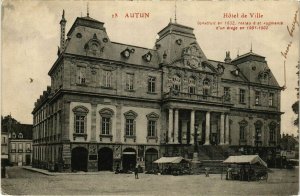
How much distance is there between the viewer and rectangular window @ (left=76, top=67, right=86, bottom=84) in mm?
33531

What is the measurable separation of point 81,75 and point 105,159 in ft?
25.1

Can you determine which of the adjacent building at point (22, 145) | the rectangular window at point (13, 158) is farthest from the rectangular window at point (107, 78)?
the rectangular window at point (13, 158)

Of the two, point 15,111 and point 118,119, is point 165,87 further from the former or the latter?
point 15,111

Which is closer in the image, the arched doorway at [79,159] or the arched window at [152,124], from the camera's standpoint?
the arched doorway at [79,159]

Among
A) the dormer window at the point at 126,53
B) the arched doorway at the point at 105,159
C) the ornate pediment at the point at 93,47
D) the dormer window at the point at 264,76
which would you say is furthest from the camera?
the dormer window at the point at 264,76

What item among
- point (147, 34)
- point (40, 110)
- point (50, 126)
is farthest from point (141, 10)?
point (40, 110)

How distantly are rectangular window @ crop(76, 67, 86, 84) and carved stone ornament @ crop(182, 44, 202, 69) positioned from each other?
1024 centimetres

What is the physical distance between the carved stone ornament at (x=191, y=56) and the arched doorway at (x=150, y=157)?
29.8 feet

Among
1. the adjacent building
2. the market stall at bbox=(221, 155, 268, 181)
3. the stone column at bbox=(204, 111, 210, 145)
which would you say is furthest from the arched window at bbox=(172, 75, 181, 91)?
the adjacent building

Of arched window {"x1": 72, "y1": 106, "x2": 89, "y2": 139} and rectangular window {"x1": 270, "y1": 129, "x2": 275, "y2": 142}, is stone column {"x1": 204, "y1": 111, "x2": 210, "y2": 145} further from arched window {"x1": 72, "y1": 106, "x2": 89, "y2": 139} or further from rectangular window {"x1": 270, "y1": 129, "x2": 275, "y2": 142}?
arched window {"x1": 72, "y1": 106, "x2": 89, "y2": 139}

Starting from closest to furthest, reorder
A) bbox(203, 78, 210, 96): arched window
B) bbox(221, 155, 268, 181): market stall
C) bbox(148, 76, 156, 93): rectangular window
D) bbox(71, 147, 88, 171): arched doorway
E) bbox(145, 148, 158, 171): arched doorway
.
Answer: bbox(221, 155, 268, 181): market stall, bbox(71, 147, 88, 171): arched doorway, bbox(145, 148, 158, 171): arched doorway, bbox(148, 76, 156, 93): rectangular window, bbox(203, 78, 210, 96): arched window

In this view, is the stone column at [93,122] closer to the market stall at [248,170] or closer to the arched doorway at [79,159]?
the arched doorway at [79,159]

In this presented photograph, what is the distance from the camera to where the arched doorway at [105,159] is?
3409cm

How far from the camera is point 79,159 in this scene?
3281cm
